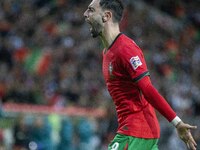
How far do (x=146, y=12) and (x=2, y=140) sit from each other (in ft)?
32.6

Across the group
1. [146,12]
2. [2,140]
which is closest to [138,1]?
[146,12]

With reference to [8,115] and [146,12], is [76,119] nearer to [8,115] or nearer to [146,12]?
[8,115]

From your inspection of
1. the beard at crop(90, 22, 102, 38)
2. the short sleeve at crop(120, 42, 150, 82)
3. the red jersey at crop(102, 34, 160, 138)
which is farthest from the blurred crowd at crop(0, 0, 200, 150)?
the short sleeve at crop(120, 42, 150, 82)

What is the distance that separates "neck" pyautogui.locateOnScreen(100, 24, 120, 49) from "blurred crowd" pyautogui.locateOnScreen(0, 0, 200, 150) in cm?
732

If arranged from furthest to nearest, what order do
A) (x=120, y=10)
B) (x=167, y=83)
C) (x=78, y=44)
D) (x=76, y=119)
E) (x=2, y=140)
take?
(x=78, y=44) < (x=167, y=83) < (x=76, y=119) < (x=2, y=140) < (x=120, y=10)

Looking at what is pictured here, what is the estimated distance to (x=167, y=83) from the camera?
17.0 metres

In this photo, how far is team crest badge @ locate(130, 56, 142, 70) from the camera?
5241 mm

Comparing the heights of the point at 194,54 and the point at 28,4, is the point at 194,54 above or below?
below

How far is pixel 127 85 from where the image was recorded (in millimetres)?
5426

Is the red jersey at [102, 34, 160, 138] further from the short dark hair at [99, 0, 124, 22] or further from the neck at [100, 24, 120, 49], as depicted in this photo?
the short dark hair at [99, 0, 124, 22]

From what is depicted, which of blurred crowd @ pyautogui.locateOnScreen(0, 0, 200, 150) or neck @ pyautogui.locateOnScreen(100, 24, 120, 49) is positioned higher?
neck @ pyautogui.locateOnScreen(100, 24, 120, 49)

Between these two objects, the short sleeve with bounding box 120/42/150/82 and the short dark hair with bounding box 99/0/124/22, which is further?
the short dark hair with bounding box 99/0/124/22

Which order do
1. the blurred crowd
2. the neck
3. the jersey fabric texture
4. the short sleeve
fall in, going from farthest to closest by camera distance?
1. the blurred crowd
2. the neck
3. the jersey fabric texture
4. the short sleeve

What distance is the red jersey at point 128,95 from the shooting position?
5.32 metres
